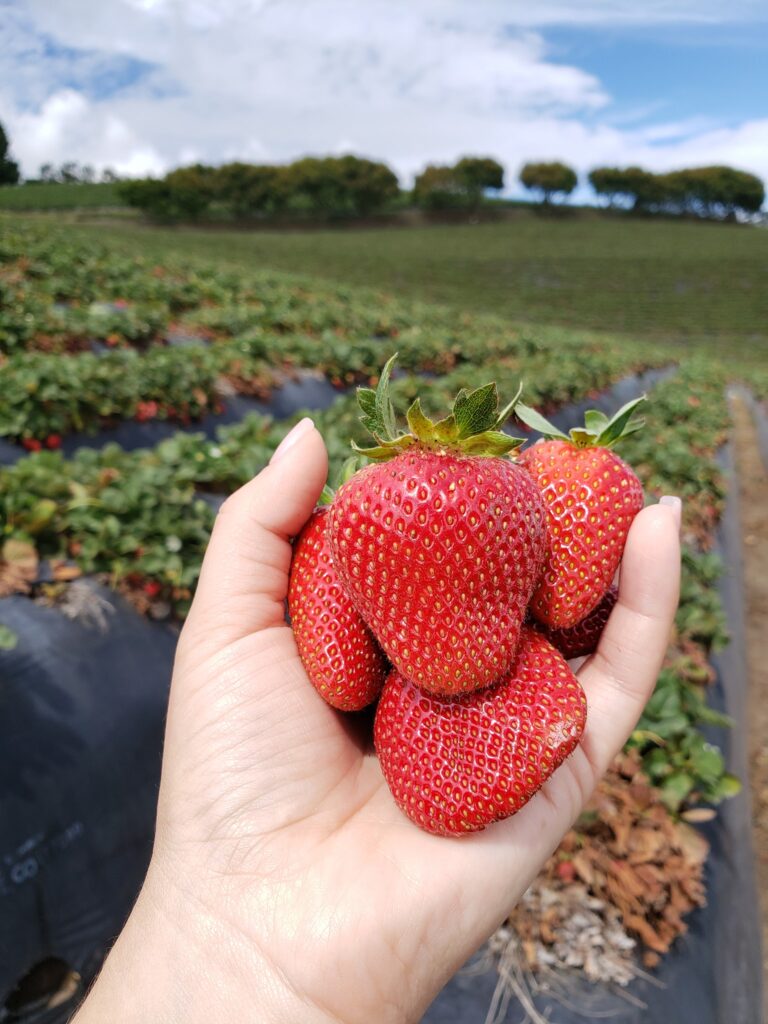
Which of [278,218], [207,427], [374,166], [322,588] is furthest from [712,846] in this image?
[374,166]

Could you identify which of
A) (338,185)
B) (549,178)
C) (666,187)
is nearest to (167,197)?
(338,185)

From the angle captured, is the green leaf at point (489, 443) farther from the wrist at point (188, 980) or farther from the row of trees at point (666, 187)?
the row of trees at point (666, 187)

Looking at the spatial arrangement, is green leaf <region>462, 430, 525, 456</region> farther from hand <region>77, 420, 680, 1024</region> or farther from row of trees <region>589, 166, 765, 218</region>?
row of trees <region>589, 166, 765, 218</region>

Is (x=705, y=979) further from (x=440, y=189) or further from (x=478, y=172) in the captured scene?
(x=478, y=172)

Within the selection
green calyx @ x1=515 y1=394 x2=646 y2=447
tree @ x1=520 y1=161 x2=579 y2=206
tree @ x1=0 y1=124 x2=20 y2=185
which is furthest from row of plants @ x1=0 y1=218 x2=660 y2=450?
tree @ x1=520 y1=161 x2=579 y2=206

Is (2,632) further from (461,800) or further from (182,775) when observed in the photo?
(461,800)

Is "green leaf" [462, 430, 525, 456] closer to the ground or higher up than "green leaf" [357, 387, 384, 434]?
closer to the ground

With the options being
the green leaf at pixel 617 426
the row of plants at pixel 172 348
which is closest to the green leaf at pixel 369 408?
the green leaf at pixel 617 426
